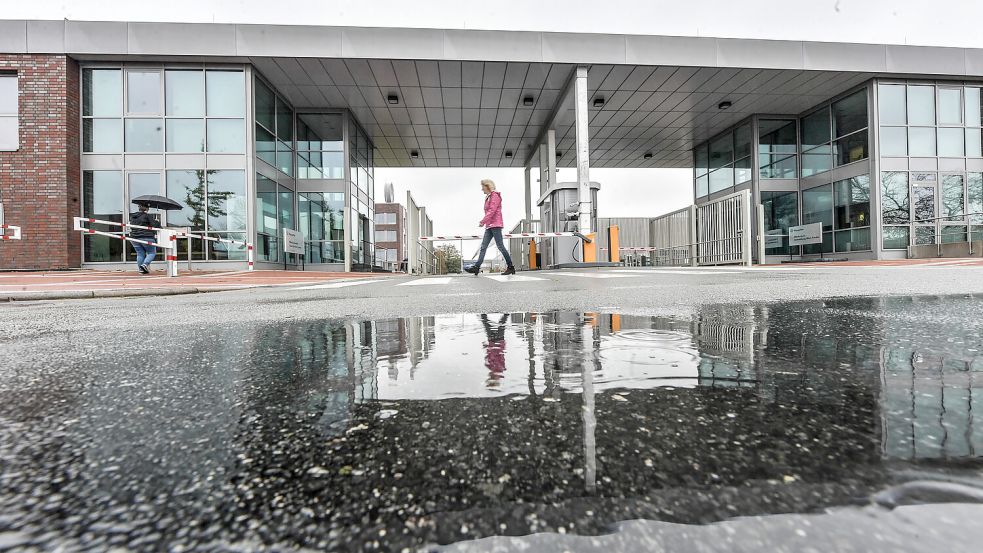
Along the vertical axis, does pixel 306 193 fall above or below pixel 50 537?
above

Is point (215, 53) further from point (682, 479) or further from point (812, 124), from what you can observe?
point (812, 124)

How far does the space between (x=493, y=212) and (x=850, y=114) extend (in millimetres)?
13394

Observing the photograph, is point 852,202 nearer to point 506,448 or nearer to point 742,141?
point 742,141

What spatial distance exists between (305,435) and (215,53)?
528 inches

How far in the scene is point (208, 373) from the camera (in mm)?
973

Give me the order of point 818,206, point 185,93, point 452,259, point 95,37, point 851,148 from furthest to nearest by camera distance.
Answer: point 452,259 → point 818,206 → point 851,148 → point 185,93 → point 95,37

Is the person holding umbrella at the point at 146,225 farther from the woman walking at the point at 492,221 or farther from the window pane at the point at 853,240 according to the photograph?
the window pane at the point at 853,240

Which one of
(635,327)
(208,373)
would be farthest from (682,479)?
(635,327)

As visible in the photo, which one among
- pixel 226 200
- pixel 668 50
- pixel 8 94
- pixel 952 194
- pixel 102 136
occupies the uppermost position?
pixel 668 50

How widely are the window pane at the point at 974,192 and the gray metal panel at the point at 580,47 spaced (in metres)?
11.9

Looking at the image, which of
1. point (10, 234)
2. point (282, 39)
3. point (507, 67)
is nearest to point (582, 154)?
point (507, 67)

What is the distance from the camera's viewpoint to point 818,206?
15.2m

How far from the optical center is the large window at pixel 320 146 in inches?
567

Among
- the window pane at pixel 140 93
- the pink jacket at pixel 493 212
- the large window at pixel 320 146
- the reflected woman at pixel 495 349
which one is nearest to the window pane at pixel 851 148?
the pink jacket at pixel 493 212
